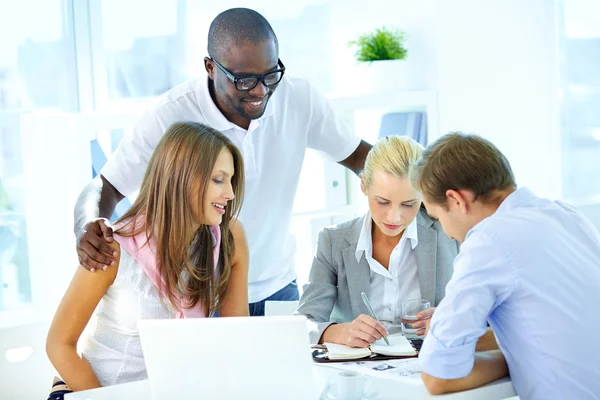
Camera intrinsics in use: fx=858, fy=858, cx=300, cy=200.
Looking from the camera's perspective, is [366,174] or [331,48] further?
[331,48]

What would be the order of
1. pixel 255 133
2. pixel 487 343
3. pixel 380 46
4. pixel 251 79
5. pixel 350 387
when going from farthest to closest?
pixel 380 46
pixel 255 133
pixel 251 79
pixel 487 343
pixel 350 387

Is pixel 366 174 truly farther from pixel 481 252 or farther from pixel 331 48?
pixel 331 48

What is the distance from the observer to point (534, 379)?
1.84m

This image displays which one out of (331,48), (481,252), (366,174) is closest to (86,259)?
(366,174)

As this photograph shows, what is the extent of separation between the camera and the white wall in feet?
13.0

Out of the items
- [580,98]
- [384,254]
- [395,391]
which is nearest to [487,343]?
[395,391]

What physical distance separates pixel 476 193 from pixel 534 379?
419 mm

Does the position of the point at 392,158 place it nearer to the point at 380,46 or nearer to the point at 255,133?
the point at 255,133

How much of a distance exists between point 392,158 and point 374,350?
2.02ft

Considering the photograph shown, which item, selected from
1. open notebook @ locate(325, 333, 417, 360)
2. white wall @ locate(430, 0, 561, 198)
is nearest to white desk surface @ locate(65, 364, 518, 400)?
open notebook @ locate(325, 333, 417, 360)

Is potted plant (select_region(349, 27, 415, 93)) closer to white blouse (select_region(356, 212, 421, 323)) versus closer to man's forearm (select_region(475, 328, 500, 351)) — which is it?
white blouse (select_region(356, 212, 421, 323))

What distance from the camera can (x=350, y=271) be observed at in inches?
99.5

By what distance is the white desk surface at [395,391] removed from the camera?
189 centimetres

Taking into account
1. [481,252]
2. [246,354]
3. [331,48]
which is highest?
[331,48]
